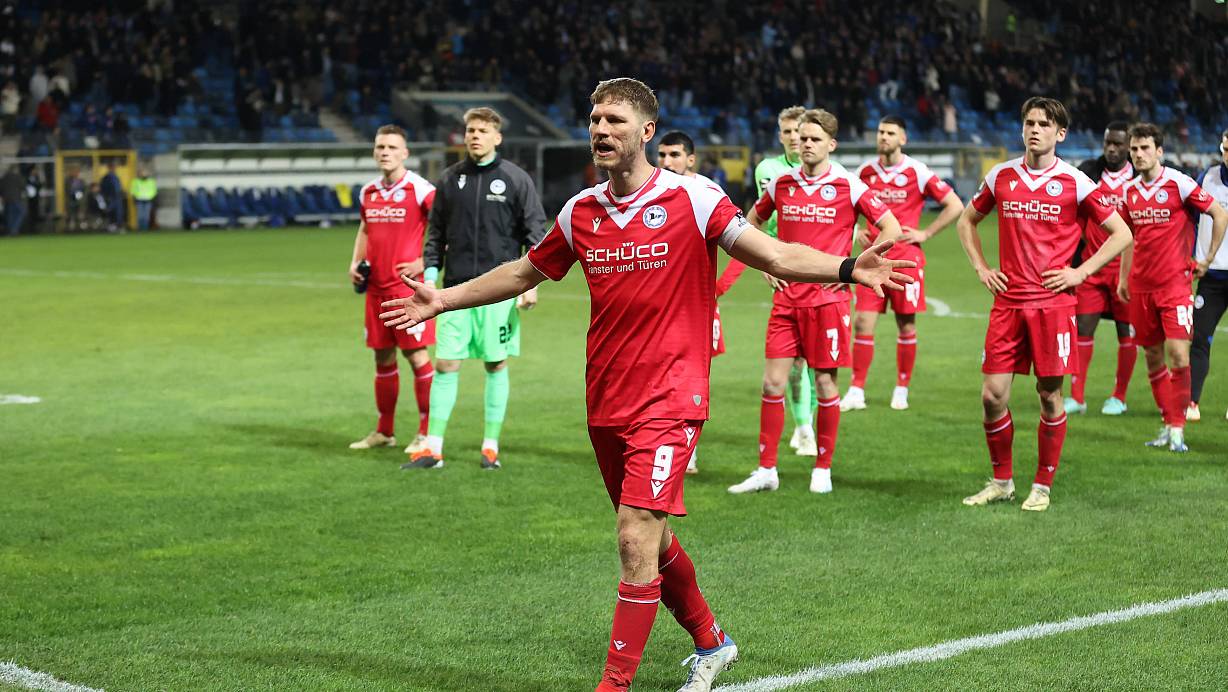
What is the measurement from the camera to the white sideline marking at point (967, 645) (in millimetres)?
5254

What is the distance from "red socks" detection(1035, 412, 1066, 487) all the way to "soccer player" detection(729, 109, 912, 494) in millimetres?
1143

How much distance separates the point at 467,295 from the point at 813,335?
12.2 feet

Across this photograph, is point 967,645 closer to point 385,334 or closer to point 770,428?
point 770,428

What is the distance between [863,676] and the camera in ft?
17.4

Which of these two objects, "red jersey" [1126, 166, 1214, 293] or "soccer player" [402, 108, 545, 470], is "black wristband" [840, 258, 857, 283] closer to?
"soccer player" [402, 108, 545, 470]

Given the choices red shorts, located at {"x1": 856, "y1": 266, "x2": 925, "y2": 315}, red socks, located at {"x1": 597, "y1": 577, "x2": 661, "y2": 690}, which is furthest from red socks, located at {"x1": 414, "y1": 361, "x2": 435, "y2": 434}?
red socks, located at {"x1": 597, "y1": 577, "x2": 661, "y2": 690}

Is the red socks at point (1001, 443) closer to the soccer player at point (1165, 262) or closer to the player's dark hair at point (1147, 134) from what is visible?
the soccer player at point (1165, 262)

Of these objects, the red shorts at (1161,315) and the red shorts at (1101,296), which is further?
the red shorts at (1101,296)

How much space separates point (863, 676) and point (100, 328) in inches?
522

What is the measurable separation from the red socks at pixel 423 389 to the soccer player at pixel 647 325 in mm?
4886

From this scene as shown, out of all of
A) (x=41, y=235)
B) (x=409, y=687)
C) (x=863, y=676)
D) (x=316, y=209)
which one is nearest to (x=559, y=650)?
(x=409, y=687)

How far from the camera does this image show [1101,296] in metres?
11.2

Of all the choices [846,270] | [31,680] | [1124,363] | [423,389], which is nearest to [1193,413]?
[1124,363]

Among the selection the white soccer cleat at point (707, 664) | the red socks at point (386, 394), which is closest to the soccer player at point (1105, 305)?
A: the red socks at point (386, 394)
